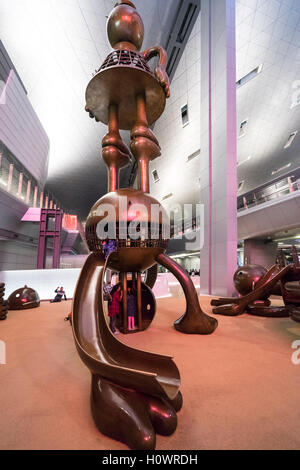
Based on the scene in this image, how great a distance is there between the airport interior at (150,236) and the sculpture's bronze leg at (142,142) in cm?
2

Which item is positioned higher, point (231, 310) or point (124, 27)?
point (124, 27)

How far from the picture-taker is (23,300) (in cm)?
527

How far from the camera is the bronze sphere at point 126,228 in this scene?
2.54m

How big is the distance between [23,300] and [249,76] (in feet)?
55.3

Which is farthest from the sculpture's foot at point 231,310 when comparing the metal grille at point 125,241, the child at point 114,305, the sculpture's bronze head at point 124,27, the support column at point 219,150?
the sculpture's bronze head at point 124,27

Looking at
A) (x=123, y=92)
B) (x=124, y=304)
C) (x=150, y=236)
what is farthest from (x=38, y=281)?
(x=123, y=92)

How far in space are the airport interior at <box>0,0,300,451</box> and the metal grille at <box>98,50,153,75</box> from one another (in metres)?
0.02

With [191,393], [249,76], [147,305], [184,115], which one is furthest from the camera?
[184,115]

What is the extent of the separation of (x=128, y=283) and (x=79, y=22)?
42.8 feet

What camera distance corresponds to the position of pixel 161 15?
32.1 ft

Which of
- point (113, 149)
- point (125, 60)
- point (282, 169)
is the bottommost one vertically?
point (113, 149)

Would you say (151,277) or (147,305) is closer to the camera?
(147,305)

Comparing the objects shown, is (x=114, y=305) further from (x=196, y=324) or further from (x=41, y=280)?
(x=41, y=280)
